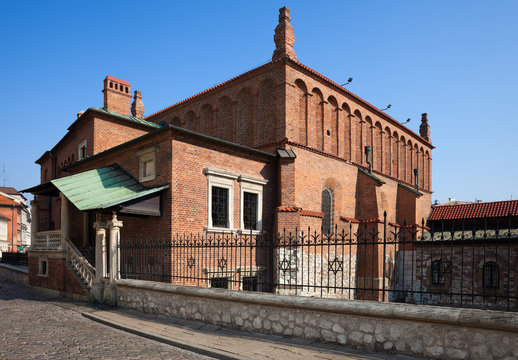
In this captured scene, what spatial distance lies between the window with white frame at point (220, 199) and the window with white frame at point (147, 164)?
201 cm

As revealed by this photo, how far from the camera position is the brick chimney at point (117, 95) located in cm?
2342

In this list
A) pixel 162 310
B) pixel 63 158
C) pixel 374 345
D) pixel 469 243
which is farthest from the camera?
pixel 63 158

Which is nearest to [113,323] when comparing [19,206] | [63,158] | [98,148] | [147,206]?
[147,206]

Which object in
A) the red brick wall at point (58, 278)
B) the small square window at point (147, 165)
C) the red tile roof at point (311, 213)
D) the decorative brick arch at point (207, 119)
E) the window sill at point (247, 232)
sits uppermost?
the decorative brick arch at point (207, 119)

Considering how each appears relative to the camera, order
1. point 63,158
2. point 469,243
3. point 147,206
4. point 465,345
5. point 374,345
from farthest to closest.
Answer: point 63,158 < point 469,243 < point 147,206 < point 374,345 < point 465,345

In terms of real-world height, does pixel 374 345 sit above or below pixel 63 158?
below

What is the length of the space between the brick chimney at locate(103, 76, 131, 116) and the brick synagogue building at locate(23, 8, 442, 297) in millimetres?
65

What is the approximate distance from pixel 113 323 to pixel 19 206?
58741 millimetres

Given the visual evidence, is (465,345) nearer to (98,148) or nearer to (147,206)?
(147,206)

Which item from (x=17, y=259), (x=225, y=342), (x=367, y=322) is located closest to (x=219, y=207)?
(x=225, y=342)

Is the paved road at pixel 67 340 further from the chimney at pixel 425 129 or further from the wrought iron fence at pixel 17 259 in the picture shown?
the chimney at pixel 425 129

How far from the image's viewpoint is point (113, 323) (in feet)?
29.2

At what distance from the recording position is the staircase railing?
13.0 m

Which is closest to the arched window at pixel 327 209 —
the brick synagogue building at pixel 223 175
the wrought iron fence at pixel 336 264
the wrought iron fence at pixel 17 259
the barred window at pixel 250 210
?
the brick synagogue building at pixel 223 175
